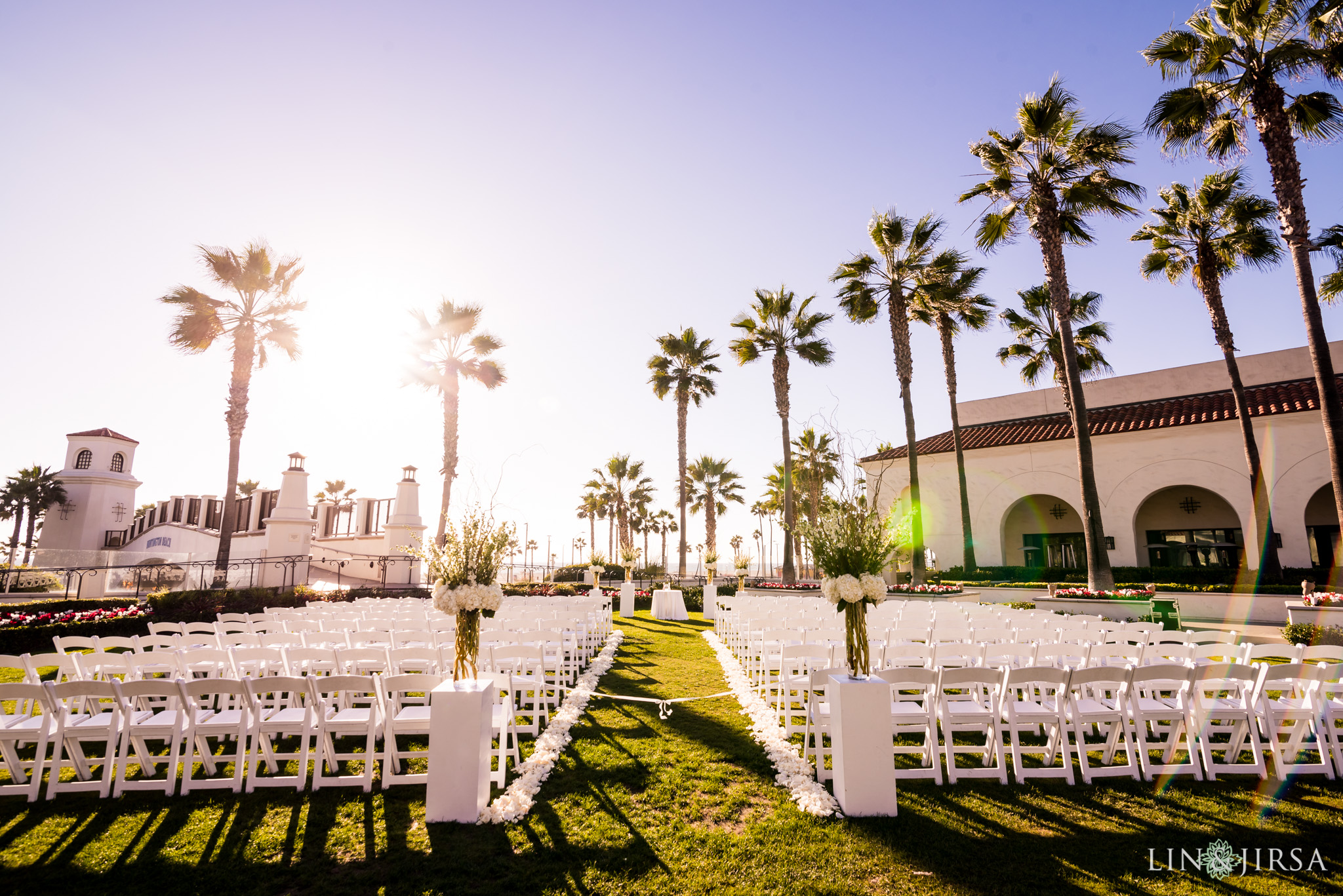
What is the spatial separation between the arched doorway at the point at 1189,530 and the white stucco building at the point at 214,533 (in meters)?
27.0

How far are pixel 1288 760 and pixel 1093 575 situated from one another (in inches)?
423

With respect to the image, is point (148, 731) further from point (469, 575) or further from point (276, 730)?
point (469, 575)

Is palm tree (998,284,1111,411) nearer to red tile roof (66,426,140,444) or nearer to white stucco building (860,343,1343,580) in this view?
white stucco building (860,343,1343,580)

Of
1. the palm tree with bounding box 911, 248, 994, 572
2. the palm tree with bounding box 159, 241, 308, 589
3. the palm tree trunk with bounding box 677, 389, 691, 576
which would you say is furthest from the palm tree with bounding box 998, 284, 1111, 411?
the palm tree with bounding box 159, 241, 308, 589

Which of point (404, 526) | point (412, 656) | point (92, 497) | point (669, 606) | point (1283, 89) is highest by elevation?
point (1283, 89)

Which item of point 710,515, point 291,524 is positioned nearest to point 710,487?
point 710,515

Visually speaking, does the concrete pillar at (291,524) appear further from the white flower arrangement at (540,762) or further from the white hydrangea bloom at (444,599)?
the white hydrangea bloom at (444,599)

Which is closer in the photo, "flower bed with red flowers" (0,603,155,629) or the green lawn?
the green lawn

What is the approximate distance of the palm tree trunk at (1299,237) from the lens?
441 inches

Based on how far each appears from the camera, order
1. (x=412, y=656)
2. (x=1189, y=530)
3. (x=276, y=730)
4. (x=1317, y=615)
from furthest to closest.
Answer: (x=1189, y=530) → (x=1317, y=615) → (x=412, y=656) → (x=276, y=730)

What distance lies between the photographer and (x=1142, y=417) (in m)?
21.0

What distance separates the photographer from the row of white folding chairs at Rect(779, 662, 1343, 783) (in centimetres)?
453

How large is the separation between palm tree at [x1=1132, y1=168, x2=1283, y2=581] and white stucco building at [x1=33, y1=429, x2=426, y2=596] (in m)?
25.1

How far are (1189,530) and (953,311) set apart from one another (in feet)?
38.7
